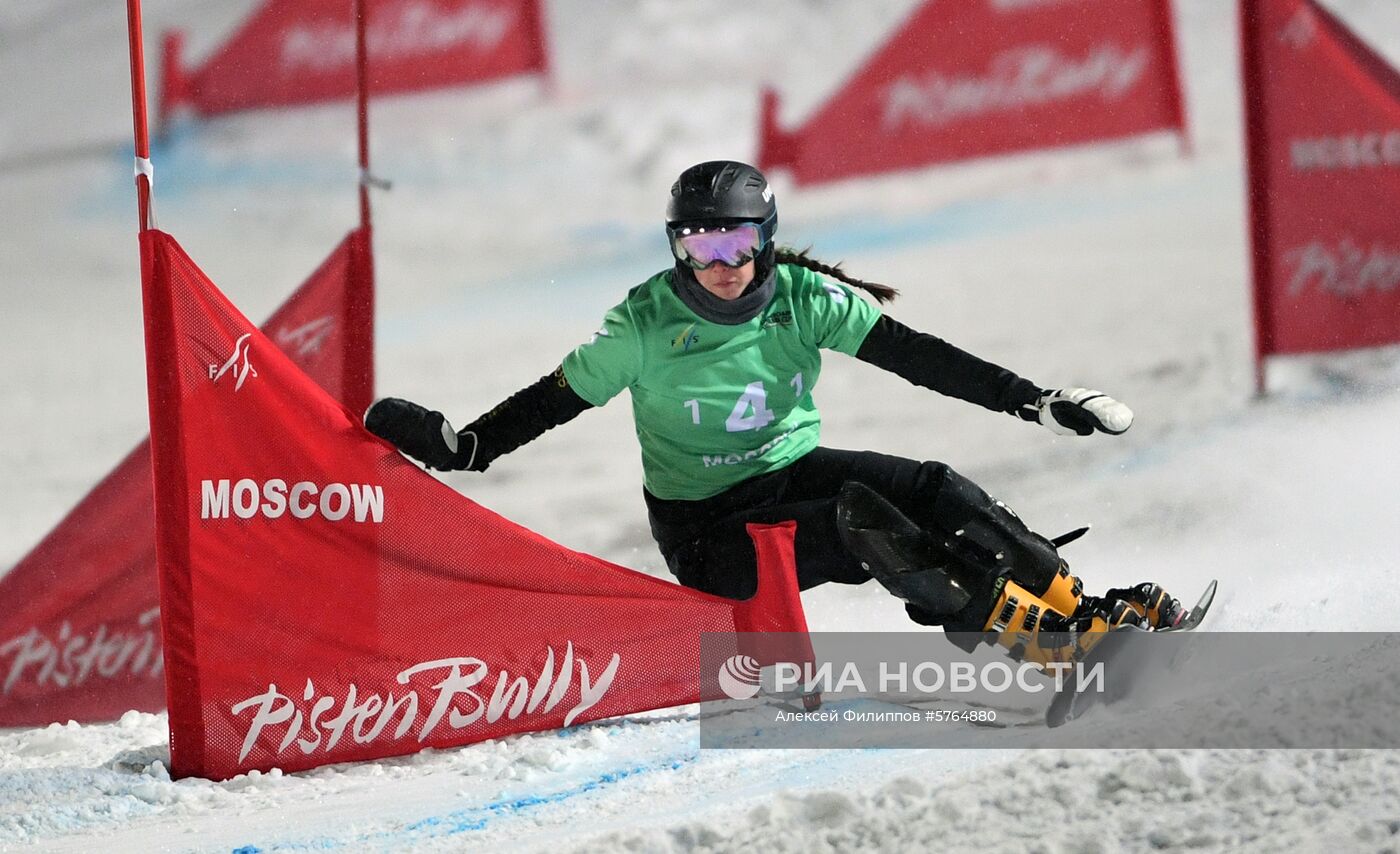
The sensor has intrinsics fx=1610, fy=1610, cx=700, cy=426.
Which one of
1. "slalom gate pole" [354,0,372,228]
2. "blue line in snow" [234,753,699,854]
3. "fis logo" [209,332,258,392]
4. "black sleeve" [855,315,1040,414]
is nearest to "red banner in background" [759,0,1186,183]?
"slalom gate pole" [354,0,372,228]

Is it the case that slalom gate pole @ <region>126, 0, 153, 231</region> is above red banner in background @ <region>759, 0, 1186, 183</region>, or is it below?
below

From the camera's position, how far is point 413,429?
3.37 meters

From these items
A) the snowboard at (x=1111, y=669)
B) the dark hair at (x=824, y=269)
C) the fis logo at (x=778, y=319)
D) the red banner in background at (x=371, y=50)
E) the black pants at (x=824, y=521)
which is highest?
the red banner in background at (x=371, y=50)

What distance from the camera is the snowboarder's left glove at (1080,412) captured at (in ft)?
11.2

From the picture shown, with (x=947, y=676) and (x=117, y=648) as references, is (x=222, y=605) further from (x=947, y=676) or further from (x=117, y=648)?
(x=947, y=676)

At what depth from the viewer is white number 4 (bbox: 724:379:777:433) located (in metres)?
3.63

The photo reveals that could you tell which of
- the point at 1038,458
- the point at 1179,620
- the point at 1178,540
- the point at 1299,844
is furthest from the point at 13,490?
the point at 1299,844

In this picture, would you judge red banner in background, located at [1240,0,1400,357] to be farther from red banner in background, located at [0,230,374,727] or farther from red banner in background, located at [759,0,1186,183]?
red banner in background, located at [0,230,374,727]

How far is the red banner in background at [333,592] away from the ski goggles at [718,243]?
594 millimetres

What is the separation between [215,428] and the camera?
3236mm

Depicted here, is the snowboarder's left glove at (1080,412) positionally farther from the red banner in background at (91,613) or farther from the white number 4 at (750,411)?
the red banner in background at (91,613)

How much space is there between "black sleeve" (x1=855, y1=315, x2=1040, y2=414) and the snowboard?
0.60 m

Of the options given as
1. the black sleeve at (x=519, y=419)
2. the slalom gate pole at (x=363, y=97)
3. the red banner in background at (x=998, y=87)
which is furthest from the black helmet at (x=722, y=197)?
the red banner in background at (x=998, y=87)

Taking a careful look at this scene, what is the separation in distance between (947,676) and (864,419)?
3.99 metres
